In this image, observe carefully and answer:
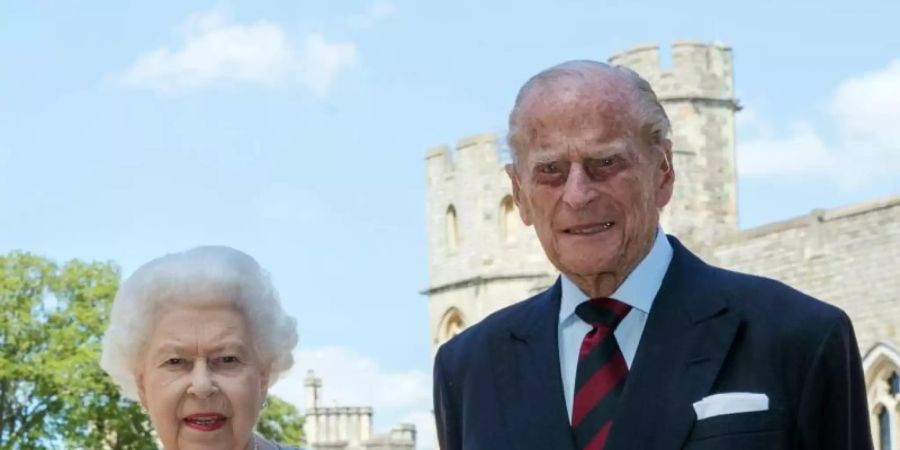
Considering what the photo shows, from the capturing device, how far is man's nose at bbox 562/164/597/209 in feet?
14.5

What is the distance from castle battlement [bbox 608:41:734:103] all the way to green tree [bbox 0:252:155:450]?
429 inches

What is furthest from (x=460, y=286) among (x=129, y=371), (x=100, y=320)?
(x=129, y=371)

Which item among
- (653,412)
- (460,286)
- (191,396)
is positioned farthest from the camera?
(460,286)

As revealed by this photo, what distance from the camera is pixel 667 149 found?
4613mm

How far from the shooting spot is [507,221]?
38969mm

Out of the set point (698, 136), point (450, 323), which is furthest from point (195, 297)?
point (450, 323)

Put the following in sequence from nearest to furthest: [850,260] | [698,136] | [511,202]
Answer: [850,260] → [698,136] → [511,202]

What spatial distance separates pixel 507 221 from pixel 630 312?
113 feet

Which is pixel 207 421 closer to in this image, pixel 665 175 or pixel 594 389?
pixel 594 389

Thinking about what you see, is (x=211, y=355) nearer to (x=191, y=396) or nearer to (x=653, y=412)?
(x=191, y=396)

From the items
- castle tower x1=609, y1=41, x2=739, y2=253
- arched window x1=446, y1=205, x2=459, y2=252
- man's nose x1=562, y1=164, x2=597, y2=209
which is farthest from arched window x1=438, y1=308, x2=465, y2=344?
man's nose x1=562, y1=164, x2=597, y2=209

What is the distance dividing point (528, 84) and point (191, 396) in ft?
3.20

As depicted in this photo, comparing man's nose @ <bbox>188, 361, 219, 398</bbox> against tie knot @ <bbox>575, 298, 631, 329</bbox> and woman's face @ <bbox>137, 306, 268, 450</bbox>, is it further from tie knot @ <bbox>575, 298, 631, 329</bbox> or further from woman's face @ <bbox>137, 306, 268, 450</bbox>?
tie knot @ <bbox>575, 298, 631, 329</bbox>

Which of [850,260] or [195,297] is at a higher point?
[850,260]
